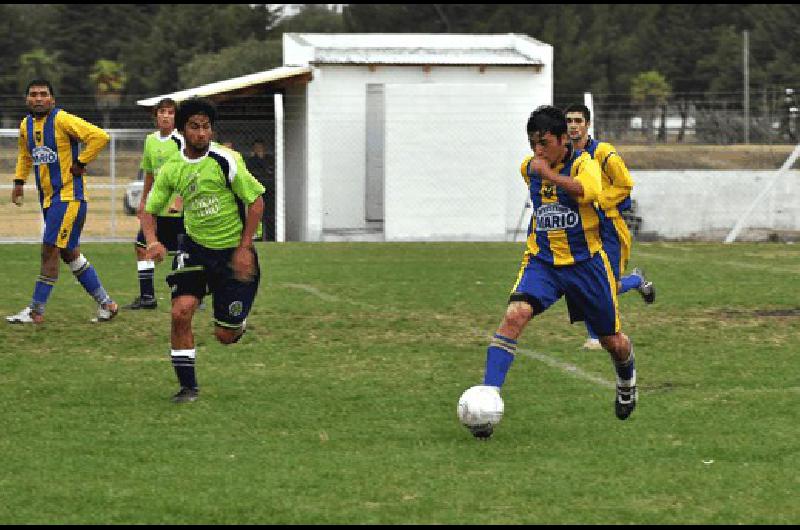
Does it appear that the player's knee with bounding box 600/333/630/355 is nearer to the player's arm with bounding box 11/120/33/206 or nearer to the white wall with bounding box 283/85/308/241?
the player's arm with bounding box 11/120/33/206

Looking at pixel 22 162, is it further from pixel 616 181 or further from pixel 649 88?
pixel 649 88

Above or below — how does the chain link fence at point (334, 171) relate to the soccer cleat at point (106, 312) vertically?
above

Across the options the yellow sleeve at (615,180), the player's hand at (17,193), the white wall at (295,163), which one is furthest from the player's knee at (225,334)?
the white wall at (295,163)

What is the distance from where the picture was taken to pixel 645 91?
73875 millimetres

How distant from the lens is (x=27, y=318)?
13102 millimetres

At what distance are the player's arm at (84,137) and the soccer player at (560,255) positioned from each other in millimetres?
5471

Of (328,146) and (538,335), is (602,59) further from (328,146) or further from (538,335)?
(538,335)

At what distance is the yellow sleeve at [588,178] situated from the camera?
8039mm

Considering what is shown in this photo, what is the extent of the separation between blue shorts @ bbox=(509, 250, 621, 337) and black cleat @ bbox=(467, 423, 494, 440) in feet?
2.43

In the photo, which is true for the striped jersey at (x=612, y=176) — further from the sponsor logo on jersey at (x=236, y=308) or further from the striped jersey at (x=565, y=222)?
the sponsor logo on jersey at (x=236, y=308)

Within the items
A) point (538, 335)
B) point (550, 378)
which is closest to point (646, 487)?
point (550, 378)

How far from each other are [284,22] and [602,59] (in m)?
17.4

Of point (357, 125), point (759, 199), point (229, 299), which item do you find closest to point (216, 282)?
point (229, 299)

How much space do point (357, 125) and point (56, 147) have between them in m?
14.4
